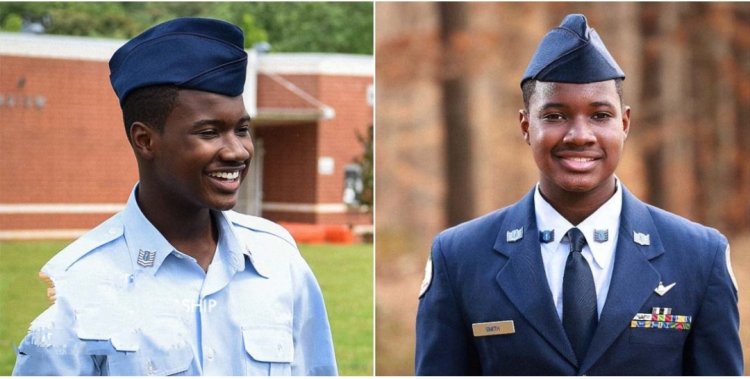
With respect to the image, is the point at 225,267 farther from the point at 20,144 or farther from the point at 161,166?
the point at 20,144

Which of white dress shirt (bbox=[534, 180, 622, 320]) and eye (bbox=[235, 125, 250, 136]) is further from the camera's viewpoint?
white dress shirt (bbox=[534, 180, 622, 320])

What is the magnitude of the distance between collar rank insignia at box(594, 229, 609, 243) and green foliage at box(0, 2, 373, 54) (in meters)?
4.07

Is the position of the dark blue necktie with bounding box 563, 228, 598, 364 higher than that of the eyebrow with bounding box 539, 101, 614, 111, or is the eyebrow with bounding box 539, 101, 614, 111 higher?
the eyebrow with bounding box 539, 101, 614, 111

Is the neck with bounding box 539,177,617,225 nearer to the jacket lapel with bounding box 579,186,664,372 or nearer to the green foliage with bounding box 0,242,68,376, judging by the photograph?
the jacket lapel with bounding box 579,186,664,372

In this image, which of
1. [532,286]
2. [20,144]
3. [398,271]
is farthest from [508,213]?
[20,144]

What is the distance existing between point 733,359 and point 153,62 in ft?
5.49

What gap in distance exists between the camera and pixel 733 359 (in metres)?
2.68

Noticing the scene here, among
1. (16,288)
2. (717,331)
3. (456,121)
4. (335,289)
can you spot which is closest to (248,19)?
(456,121)

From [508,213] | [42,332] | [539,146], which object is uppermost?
[539,146]

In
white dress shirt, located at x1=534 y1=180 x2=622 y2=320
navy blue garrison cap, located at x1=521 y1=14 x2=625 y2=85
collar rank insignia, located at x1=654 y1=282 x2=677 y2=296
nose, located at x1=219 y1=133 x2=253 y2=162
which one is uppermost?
navy blue garrison cap, located at x1=521 y1=14 x2=625 y2=85

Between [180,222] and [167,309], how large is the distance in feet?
0.73

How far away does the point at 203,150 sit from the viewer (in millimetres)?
2480

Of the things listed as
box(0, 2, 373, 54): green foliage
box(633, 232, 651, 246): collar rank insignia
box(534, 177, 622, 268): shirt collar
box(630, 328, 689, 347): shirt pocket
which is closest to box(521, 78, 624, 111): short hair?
box(534, 177, 622, 268): shirt collar

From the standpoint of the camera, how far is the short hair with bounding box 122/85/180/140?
8.18ft
